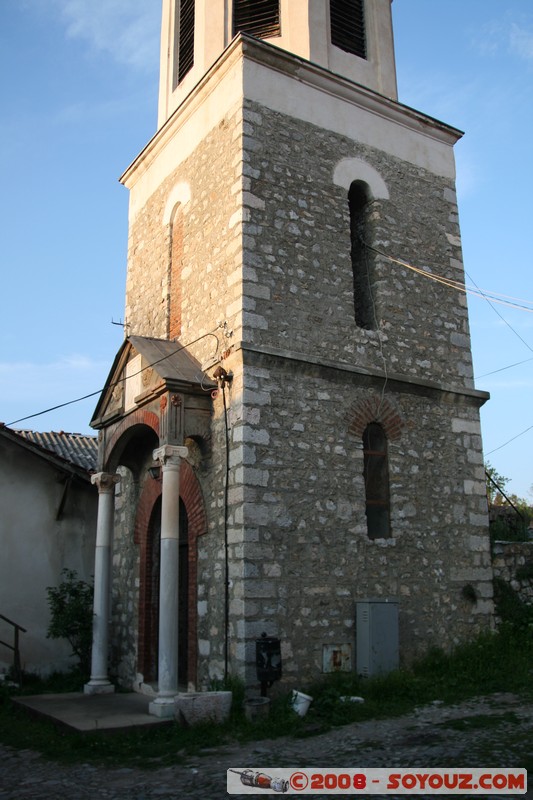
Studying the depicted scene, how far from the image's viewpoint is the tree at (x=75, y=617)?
10680 mm

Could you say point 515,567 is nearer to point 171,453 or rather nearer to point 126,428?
point 171,453

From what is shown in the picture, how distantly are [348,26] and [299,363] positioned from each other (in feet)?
20.6

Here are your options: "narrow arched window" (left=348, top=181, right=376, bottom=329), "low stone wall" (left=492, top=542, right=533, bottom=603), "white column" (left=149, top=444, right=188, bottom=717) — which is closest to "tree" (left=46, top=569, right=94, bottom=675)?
"white column" (left=149, top=444, right=188, bottom=717)

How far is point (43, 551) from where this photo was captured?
12.3 meters

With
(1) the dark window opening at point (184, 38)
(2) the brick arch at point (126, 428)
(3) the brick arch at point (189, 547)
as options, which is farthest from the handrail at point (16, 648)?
(1) the dark window opening at point (184, 38)

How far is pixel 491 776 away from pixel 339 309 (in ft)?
20.1

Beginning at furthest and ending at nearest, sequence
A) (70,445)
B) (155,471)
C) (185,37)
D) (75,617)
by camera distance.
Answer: (70,445) < (185,37) < (75,617) < (155,471)

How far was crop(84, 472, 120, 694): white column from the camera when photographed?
33.1ft

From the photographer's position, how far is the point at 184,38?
1247 cm

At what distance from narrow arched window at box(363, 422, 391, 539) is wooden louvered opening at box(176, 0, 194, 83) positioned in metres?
6.99

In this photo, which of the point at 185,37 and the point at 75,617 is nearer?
the point at 75,617

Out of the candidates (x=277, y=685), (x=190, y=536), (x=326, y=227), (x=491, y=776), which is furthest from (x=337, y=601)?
(x=326, y=227)

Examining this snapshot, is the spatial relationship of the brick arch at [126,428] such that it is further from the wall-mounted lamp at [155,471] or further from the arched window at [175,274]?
the arched window at [175,274]

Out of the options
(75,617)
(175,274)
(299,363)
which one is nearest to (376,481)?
(299,363)
